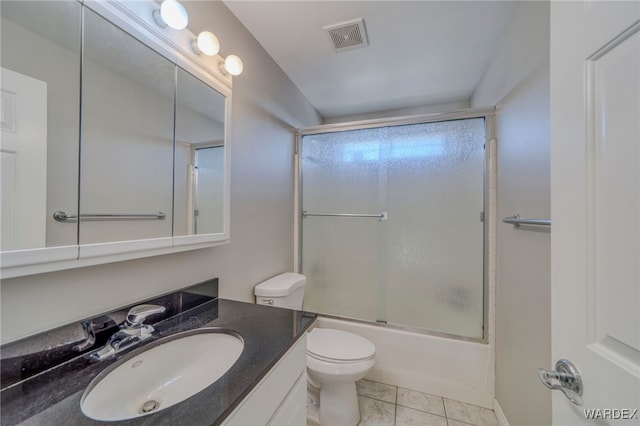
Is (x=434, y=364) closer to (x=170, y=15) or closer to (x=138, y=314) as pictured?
(x=138, y=314)

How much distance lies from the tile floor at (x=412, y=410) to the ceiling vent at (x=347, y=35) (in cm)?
243

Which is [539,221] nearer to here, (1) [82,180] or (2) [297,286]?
(2) [297,286]

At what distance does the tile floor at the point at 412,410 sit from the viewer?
1477 mm

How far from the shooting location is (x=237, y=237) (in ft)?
4.64

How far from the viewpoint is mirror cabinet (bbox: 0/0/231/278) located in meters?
0.58

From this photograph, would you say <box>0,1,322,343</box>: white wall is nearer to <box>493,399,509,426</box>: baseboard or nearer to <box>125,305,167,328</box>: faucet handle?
<box>125,305,167,328</box>: faucet handle

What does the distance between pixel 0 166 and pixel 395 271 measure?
2043 millimetres

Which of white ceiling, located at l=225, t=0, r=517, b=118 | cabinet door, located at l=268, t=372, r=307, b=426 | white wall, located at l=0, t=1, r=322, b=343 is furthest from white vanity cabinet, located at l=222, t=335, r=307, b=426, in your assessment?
white ceiling, located at l=225, t=0, r=517, b=118

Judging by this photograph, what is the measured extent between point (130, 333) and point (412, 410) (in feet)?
5.62

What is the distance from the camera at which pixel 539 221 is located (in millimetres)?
997

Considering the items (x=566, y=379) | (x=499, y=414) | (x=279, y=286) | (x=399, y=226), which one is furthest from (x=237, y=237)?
(x=499, y=414)

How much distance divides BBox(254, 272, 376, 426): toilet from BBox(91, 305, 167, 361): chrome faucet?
749 mm

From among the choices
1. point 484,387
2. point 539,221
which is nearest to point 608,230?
point 539,221

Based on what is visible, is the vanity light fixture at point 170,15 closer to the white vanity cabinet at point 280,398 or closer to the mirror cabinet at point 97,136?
the mirror cabinet at point 97,136
